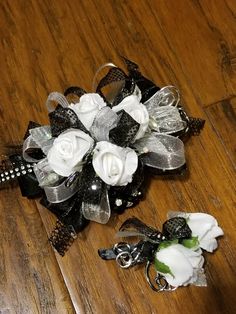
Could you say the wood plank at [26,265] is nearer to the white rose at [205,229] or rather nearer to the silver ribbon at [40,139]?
the silver ribbon at [40,139]

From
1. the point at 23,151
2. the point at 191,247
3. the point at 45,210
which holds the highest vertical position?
the point at 23,151

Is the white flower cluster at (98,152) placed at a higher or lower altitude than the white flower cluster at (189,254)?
higher

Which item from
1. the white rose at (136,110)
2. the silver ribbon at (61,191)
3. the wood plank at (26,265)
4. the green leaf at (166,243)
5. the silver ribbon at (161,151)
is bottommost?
the green leaf at (166,243)

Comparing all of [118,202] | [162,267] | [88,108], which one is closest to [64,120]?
[88,108]

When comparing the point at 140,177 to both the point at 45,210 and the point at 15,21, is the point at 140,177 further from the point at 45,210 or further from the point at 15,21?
the point at 15,21

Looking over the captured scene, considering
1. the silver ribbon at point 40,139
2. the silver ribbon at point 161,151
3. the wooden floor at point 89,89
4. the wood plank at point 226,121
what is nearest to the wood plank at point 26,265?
the wooden floor at point 89,89

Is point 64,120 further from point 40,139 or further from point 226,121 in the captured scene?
point 226,121

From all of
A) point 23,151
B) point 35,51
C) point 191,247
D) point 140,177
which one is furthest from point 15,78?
point 191,247
